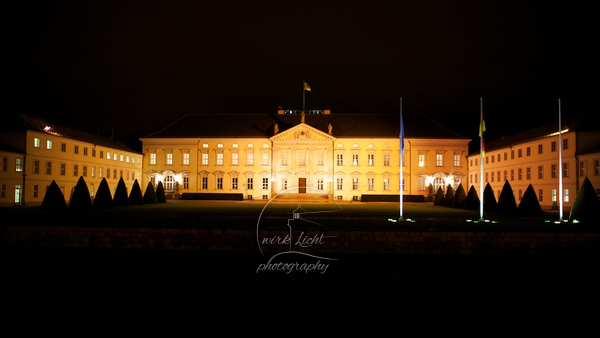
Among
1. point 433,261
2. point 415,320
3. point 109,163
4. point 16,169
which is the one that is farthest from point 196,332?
point 109,163

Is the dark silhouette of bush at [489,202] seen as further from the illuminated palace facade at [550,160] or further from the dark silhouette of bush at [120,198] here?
the dark silhouette of bush at [120,198]

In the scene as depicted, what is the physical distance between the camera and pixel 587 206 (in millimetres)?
23969

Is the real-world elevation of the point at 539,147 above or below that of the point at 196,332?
above

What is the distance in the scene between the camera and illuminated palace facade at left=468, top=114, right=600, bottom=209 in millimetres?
38250

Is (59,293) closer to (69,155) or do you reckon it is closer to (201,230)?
(201,230)

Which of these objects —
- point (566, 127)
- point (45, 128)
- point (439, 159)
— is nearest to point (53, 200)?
point (45, 128)

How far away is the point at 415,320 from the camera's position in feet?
40.5

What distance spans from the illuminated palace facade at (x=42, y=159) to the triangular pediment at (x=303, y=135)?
874 inches

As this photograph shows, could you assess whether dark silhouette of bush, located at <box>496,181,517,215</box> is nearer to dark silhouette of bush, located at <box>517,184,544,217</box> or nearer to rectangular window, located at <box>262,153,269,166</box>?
dark silhouette of bush, located at <box>517,184,544,217</box>

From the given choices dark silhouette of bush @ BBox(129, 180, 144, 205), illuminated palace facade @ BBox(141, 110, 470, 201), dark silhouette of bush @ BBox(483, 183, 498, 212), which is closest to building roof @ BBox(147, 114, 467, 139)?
illuminated palace facade @ BBox(141, 110, 470, 201)

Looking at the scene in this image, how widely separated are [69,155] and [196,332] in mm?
43569

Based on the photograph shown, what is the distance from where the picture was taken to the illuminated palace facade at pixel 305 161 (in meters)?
57.4

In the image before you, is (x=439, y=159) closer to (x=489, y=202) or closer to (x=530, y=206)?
(x=489, y=202)

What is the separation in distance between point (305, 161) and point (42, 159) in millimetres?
30096
